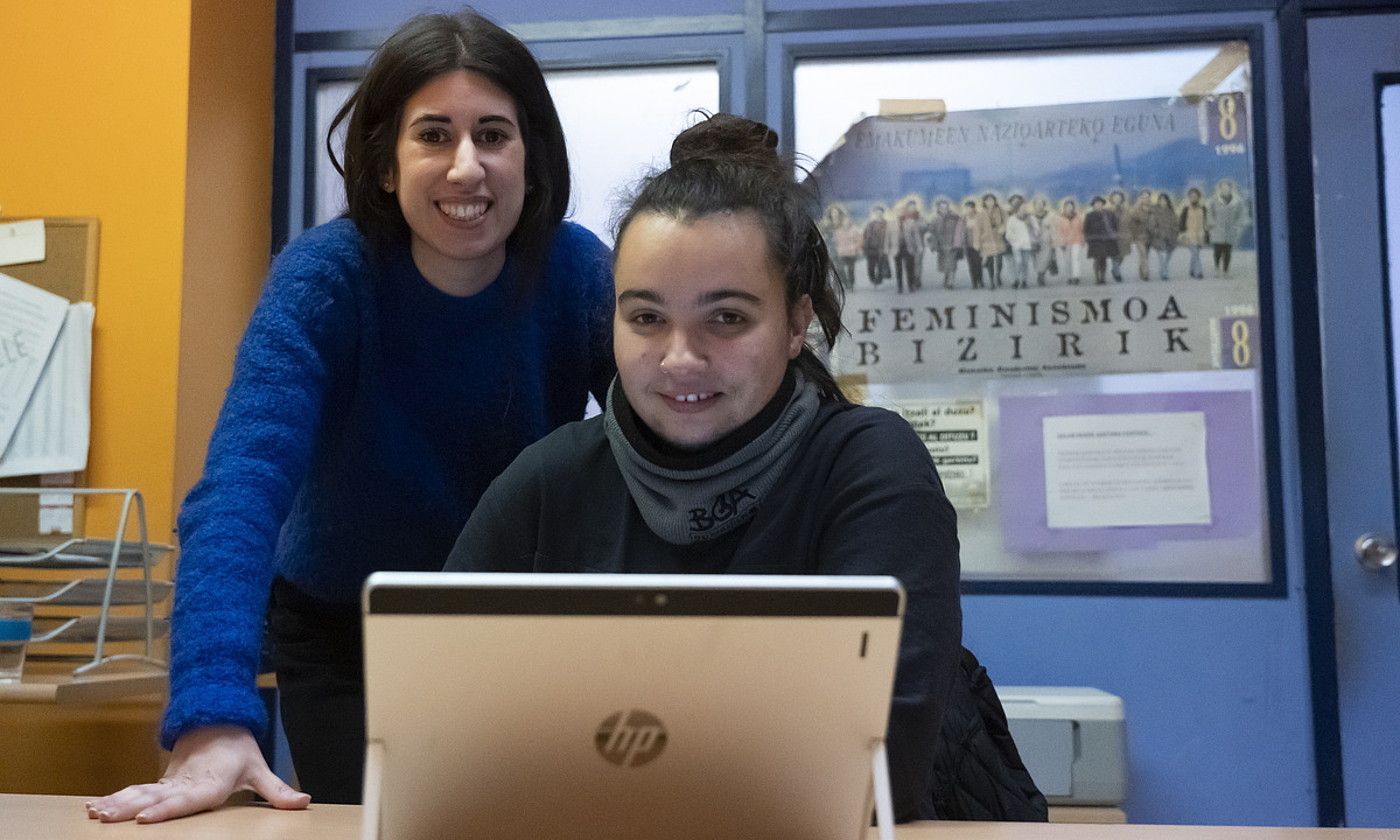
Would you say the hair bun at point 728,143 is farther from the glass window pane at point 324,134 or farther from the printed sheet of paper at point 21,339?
the glass window pane at point 324,134

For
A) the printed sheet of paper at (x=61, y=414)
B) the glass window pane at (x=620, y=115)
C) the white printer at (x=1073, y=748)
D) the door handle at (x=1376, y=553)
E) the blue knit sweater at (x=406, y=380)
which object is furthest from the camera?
the glass window pane at (x=620, y=115)

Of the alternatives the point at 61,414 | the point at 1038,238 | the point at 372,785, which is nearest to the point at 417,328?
the point at 372,785

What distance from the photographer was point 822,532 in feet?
3.70

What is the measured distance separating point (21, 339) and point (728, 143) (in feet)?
5.67

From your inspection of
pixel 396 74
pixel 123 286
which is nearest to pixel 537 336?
pixel 396 74

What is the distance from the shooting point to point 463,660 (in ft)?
2.12

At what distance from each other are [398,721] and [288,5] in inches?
102

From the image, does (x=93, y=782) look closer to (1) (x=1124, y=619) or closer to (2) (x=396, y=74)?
(2) (x=396, y=74)

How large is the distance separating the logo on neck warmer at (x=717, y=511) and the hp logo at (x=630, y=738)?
1.57 ft

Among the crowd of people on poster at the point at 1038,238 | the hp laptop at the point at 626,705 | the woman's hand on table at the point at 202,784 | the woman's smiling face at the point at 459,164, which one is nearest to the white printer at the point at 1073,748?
the crowd of people on poster at the point at 1038,238

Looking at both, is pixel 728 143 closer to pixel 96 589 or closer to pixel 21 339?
pixel 96 589

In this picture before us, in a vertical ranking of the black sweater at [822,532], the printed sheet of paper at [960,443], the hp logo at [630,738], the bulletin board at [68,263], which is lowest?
the hp logo at [630,738]

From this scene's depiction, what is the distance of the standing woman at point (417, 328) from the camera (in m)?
1.42

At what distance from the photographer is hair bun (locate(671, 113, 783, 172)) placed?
129 centimetres
